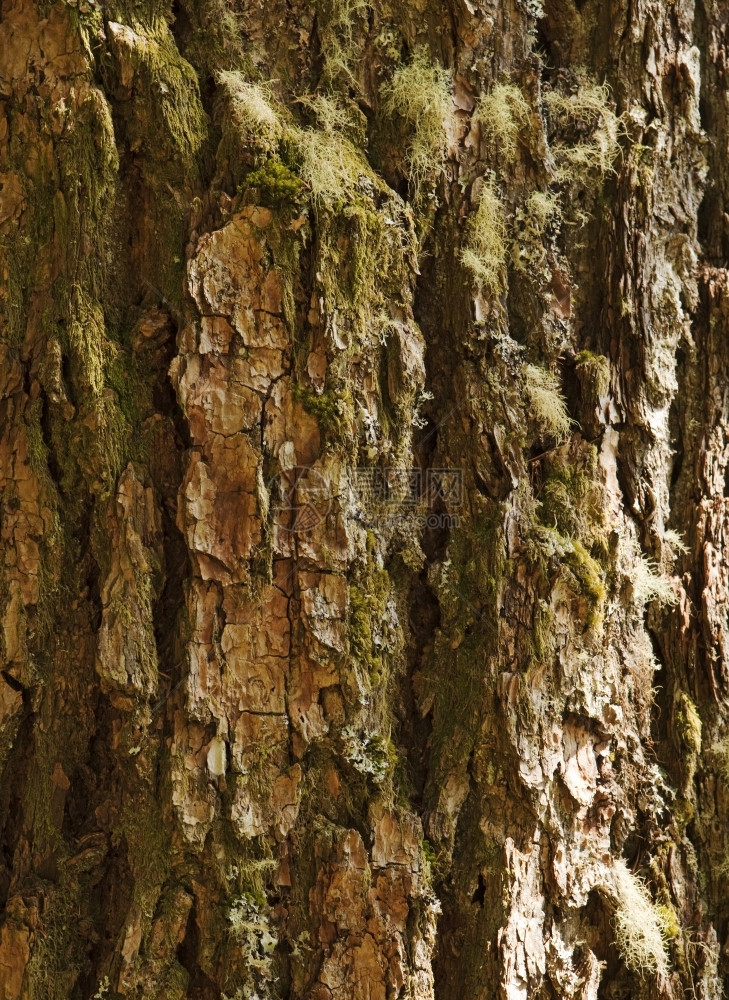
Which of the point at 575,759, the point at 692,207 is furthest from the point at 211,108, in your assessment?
the point at 575,759

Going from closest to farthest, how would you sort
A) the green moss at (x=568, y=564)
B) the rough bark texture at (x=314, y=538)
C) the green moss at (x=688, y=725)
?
the rough bark texture at (x=314, y=538) → the green moss at (x=568, y=564) → the green moss at (x=688, y=725)

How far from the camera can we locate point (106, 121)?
2.63 metres

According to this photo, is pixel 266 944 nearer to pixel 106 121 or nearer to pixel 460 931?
pixel 460 931

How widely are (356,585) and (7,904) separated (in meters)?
1.50

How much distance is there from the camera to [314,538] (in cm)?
259

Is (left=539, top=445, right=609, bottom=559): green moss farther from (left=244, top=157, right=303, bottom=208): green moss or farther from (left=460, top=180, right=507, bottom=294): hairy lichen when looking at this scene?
(left=244, top=157, right=303, bottom=208): green moss

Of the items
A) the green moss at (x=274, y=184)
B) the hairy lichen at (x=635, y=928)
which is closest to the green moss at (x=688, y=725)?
the hairy lichen at (x=635, y=928)

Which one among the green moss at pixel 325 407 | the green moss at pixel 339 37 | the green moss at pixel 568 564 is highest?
the green moss at pixel 339 37

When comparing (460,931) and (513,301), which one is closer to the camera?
(460,931)

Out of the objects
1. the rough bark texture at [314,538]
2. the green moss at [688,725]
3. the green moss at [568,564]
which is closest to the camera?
the rough bark texture at [314,538]

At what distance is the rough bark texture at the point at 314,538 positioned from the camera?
100 inches

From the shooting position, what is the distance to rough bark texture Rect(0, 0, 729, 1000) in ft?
8.35

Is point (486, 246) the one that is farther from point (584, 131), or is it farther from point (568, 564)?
point (568, 564)

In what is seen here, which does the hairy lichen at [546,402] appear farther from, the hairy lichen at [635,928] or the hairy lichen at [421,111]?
the hairy lichen at [635,928]
